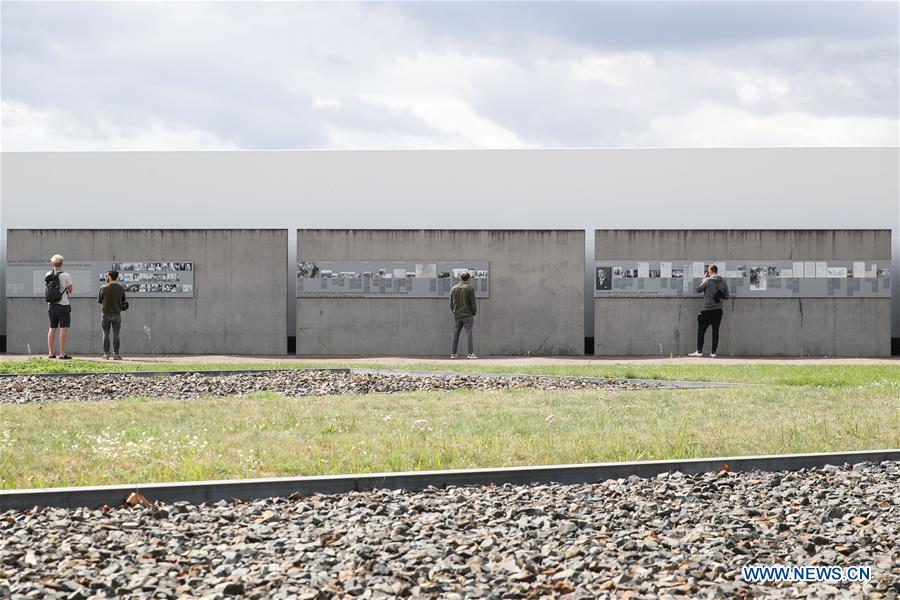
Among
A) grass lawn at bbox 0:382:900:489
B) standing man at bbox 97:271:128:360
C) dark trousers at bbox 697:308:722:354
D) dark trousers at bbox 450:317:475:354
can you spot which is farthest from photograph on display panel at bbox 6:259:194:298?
grass lawn at bbox 0:382:900:489

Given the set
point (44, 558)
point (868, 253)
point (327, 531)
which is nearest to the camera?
point (44, 558)

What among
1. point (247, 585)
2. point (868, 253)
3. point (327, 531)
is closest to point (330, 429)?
point (327, 531)

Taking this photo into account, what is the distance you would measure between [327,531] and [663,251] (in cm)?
1803

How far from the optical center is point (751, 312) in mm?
22359

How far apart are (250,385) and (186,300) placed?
950 cm

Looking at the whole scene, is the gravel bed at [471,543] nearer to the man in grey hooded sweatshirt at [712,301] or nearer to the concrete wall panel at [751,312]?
the man in grey hooded sweatshirt at [712,301]

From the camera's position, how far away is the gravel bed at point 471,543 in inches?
169

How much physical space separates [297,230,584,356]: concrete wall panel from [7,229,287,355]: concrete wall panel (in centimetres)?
79

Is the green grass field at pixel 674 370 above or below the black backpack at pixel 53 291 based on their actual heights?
below

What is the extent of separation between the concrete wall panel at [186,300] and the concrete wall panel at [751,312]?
689 centimetres

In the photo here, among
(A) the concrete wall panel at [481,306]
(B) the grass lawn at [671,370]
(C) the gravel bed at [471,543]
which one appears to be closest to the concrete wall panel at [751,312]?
(A) the concrete wall panel at [481,306]

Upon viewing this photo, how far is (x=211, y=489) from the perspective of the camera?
225 inches

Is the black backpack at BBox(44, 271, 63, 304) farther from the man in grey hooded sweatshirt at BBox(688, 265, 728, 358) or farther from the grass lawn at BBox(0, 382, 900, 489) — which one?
the man in grey hooded sweatshirt at BBox(688, 265, 728, 358)

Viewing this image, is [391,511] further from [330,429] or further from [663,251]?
[663,251]
